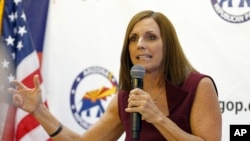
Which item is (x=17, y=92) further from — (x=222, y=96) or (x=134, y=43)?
(x=222, y=96)

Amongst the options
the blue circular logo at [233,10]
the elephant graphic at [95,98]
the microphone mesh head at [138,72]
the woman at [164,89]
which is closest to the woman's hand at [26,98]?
the woman at [164,89]

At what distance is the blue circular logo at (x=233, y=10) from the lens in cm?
318

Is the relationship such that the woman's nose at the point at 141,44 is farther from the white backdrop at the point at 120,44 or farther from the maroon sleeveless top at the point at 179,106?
the white backdrop at the point at 120,44

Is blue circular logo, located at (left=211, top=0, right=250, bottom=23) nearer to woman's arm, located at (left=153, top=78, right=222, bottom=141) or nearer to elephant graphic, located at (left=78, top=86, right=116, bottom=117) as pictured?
elephant graphic, located at (left=78, top=86, right=116, bottom=117)

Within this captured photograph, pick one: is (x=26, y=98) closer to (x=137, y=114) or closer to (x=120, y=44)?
(x=137, y=114)

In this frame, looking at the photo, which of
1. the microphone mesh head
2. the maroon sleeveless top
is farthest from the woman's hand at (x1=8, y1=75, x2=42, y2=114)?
the microphone mesh head

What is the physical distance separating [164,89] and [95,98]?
129cm

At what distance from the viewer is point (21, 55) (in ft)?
11.2

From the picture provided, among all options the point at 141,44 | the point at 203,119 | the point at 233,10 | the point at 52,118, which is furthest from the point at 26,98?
the point at 233,10

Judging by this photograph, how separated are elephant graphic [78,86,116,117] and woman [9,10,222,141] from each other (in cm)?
114

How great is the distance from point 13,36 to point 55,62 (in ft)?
1.01

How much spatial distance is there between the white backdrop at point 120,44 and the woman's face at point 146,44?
1.24 m

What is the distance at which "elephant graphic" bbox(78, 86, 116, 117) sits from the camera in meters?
3.35

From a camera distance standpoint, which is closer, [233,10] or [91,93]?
[233,10]
